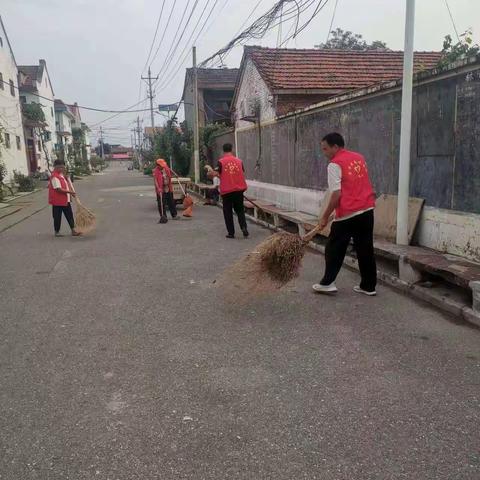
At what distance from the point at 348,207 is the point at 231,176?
14.6 ft

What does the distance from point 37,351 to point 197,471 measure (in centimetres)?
221

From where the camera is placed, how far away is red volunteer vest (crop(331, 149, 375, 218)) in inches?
204

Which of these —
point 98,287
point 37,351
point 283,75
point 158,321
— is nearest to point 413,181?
point 158,321

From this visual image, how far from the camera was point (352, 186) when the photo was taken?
17.0 feet

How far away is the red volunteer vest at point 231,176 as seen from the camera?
9352 mm

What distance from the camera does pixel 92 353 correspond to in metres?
4.09

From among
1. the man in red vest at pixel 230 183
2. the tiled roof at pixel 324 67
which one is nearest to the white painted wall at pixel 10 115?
the tiled roof at pixel 324 67

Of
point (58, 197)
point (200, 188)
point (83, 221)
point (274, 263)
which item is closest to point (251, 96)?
point (200, 188)

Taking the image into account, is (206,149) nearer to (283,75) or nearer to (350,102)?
(283,75)

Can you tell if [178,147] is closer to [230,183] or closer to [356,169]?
[230,183]

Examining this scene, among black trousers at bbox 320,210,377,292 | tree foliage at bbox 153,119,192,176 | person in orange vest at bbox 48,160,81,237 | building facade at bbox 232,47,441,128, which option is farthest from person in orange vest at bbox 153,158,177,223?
tree foliage at bbox 153,119,192,176

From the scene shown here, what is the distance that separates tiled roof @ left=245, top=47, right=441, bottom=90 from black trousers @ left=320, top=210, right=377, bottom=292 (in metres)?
9.45

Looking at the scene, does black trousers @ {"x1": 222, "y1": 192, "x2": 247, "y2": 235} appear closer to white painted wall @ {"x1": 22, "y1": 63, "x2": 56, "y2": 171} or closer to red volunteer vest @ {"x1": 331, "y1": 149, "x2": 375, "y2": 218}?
red volunteer vest @ {"x1": 331, "y1": 149, "x2": 375, "y2": 218}

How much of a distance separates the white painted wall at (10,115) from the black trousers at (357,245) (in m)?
23.5
